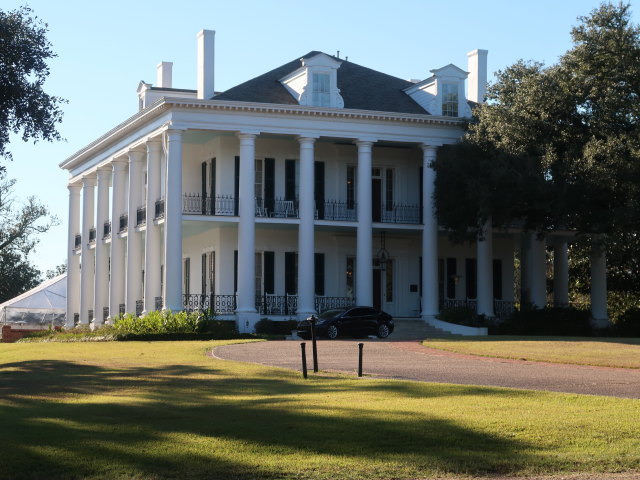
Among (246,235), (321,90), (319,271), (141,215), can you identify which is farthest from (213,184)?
(321,90)

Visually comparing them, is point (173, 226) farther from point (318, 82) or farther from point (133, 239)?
point (318, 82)

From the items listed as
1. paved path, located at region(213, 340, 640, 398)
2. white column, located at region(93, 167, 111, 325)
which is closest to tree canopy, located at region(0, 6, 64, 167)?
paved path, located at region(213, 340, 640, 398)

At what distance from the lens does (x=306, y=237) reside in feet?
132

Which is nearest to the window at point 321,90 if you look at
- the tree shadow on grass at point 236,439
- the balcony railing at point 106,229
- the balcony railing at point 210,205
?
the balcony railing at point 210,205

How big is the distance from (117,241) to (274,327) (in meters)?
11.2

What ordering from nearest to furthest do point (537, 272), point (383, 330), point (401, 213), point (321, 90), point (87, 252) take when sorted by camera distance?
point (383, 330) → point (321, 90) → point (401, 213) → point (537, 272) → point (87, 252)

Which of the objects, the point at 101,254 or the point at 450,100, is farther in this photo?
the point at 101,254

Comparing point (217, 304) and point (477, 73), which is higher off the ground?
point (477, 73)

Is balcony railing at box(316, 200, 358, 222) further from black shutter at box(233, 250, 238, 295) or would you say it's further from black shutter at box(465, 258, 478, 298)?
black shutter at box(465, 258, 478, 298)

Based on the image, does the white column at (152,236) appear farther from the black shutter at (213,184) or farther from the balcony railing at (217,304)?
the black shutter at (213,184)

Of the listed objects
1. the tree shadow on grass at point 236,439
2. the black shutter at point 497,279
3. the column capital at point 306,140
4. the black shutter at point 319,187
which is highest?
the column capital at point 306,140

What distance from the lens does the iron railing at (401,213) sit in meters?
44.8

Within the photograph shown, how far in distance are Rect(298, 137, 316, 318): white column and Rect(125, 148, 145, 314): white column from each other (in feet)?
25.2

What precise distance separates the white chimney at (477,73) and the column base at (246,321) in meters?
16.1
